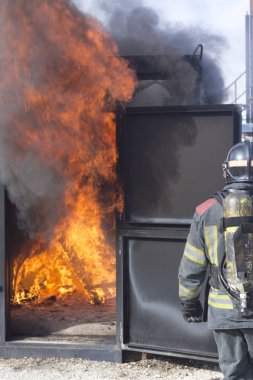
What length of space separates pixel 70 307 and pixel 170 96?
308 centimetres

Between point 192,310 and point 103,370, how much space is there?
69.8 inches

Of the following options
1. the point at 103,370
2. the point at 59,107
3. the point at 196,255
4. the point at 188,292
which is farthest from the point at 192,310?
the point at 59,107

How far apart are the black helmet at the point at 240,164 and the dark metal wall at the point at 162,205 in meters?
1.18

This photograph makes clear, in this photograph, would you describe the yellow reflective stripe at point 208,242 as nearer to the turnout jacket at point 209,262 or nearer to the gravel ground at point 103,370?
the turnout jacket at point 209,262

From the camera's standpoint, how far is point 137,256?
5.44m

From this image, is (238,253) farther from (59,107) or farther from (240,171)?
(59,107)

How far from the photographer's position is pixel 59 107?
5582 mm

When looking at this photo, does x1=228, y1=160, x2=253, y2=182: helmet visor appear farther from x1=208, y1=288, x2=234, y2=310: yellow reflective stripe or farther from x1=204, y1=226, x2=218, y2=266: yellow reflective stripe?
x1=208, y1=288, x2=234, y2=310: yellow reflective stripe

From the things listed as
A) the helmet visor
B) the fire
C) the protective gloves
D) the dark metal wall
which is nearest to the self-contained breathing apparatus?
the helmet visor

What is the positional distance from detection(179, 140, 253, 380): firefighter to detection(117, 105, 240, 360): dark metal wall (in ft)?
4.07

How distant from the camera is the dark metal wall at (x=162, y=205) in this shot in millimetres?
5164

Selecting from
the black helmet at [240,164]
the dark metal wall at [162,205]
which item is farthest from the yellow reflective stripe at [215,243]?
the dark metal wall at [162,205]

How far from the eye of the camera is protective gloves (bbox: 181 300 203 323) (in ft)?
13.1

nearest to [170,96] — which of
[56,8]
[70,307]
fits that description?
[56,8]
